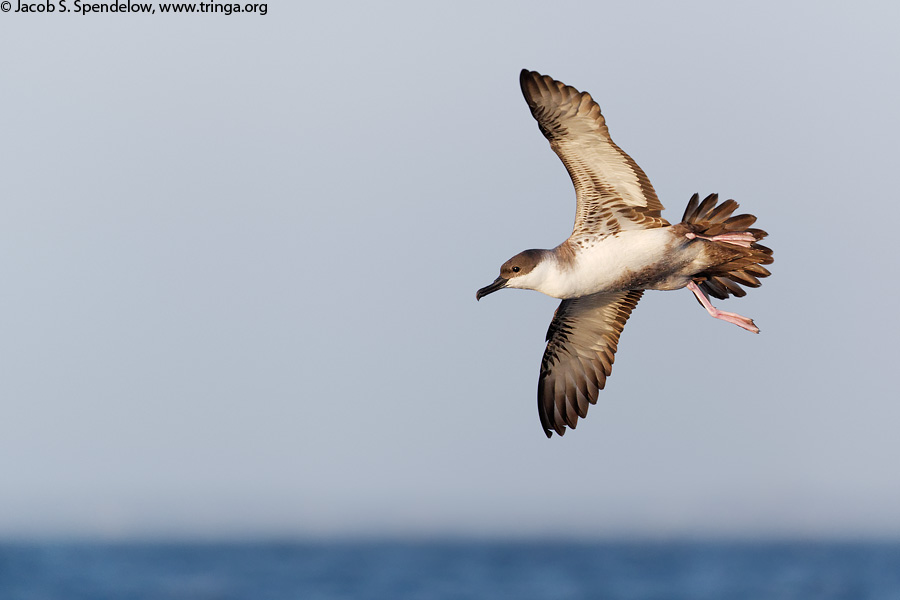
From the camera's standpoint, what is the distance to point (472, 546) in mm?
93938

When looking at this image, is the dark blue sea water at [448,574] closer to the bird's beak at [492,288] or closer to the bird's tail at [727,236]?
the bird's beak at [492,288]

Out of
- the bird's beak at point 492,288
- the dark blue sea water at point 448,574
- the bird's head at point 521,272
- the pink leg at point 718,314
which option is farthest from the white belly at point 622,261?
the dark blue sea water at point 448,574

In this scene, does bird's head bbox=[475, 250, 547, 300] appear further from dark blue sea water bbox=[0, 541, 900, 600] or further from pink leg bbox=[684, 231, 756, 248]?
dark blue sea water bbox=[0, 541, 900, 600]

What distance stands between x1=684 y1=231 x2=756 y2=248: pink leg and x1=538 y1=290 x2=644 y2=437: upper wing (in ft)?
5.79

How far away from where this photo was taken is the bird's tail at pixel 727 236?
487 inches

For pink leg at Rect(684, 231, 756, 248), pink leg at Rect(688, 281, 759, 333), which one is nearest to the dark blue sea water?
pink leg at Rect(688, 281, 759, 333)

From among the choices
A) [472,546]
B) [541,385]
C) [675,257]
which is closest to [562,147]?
[675,257]

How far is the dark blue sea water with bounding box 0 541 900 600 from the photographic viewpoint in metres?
53.5

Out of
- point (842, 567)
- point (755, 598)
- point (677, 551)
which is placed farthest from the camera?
point (677, 551)

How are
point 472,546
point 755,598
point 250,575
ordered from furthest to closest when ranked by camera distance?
point 472,546 → point 250,575 → point 755,598

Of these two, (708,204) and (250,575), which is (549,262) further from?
(250,575)

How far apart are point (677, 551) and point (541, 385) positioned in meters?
71.2

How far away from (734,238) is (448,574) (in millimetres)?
51290

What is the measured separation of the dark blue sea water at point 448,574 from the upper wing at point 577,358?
123ft
